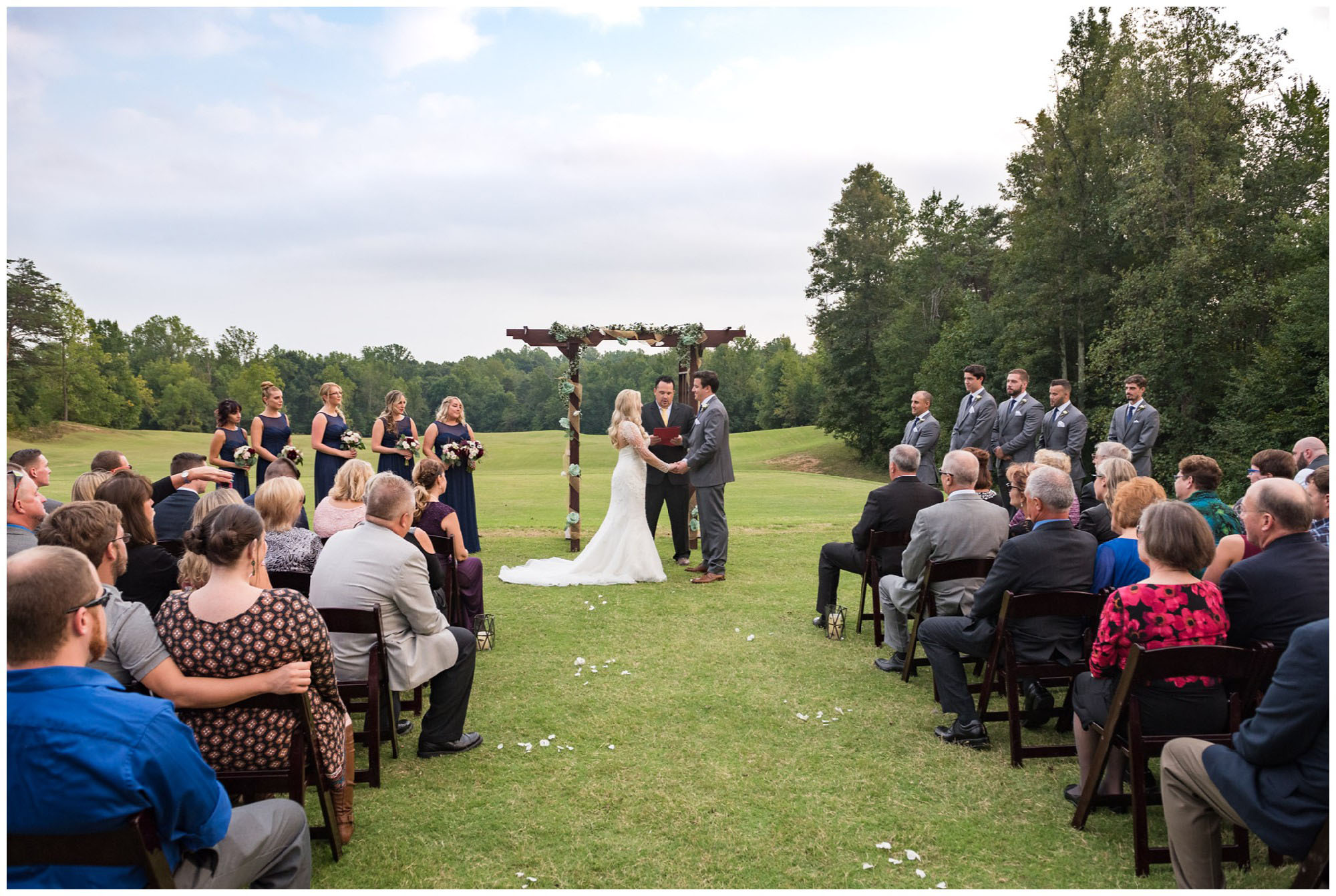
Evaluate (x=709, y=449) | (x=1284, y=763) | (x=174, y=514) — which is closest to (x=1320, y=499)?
(x=1284, y=763)

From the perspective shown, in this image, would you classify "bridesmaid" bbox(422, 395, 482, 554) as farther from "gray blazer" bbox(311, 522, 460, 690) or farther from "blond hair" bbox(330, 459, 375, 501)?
"gray blazer" bbox(311, 522, 460, 690)

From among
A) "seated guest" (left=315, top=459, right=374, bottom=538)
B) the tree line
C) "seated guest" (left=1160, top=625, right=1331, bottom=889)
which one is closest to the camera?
"seated guest" (left=1160, top=625, right=1331, bottom=889)

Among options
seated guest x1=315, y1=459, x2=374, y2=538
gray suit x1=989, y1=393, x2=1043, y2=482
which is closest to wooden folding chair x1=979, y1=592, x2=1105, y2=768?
seated guest x1=315, y1=459, x2=374, y2=538

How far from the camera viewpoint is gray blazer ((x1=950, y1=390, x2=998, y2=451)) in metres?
12.0

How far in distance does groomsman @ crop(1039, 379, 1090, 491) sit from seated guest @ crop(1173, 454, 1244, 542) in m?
6.09

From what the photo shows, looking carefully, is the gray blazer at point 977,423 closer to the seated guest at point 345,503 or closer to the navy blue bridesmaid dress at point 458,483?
the navy blue bridesmaid dress at point 458,483

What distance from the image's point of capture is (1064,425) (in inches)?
458

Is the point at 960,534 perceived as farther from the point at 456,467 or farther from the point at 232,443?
the point at 232,443

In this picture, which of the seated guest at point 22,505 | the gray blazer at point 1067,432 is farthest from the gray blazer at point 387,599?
the gray blazer at point 1067,432

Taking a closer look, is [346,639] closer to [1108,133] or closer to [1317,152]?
Result: [1317,152]

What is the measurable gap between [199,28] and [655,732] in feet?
16.1

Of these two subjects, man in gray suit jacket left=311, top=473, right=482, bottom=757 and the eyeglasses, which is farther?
man in gray suit jacket left=311, top=473, right=482, bottom=757

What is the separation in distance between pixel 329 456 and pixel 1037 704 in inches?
319

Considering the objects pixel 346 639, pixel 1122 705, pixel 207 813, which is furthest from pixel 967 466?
pixel 207 813
